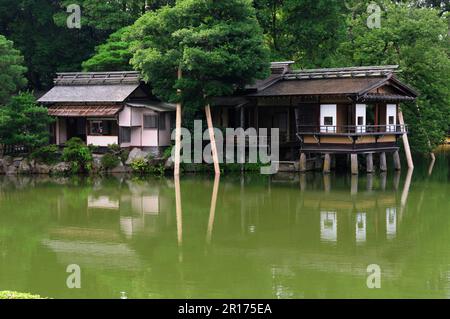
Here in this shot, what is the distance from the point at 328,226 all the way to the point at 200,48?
13.9 metres

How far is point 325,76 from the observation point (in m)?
33.5

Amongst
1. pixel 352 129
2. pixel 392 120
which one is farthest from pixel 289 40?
pixel 352 129

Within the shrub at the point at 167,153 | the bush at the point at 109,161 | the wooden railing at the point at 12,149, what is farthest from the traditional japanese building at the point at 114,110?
the wooden railing at the point at 12,149

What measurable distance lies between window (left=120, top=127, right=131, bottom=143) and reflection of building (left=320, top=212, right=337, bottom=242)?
16.1 meters

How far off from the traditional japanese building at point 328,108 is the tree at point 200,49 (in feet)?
7.69

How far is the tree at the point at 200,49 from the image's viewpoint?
31.1 meters

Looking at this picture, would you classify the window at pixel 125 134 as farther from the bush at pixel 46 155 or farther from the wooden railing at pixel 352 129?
the wooden railing at pixel 352 129

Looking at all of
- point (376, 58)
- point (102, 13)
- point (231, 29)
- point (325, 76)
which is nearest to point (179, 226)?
point (231, 29)

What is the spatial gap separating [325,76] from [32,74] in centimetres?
2044

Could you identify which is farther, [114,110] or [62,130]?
[62,130]

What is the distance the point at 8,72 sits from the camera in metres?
35.5

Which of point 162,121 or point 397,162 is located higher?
point 162,121

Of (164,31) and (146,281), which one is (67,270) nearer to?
→ (146,281)

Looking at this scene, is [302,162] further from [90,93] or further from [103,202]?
[103,202]
